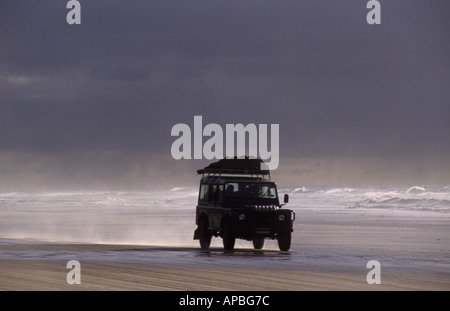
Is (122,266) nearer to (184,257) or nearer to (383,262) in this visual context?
(184,257)

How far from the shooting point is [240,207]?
26.8 m

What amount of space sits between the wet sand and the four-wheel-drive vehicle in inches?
199

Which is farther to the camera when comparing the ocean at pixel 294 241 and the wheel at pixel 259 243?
the wheel at pixel 259 243

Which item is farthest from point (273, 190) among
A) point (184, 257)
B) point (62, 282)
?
point (62, 282)

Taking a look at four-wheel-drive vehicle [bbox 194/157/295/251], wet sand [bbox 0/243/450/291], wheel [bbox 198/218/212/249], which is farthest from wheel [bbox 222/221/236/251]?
wet sand [bbox 0/243/450/291]

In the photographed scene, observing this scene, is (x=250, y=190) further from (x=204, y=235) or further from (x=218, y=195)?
(x=204, y=235)

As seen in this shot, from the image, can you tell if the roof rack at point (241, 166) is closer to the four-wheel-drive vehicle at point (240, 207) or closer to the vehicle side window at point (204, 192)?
the four-wheel-drive vehicle at point (240, 207)

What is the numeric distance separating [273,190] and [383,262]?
256 inches

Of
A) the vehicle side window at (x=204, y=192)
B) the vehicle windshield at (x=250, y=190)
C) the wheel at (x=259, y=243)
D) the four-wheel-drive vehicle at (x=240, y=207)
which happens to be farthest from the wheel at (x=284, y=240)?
the vehicle side window at (x=204, y=192)

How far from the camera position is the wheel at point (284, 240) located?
2642cm

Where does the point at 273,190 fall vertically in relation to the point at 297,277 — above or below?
above

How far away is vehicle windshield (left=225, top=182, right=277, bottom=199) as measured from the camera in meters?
27.2

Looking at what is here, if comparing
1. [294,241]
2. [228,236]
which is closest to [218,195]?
[228,236]
